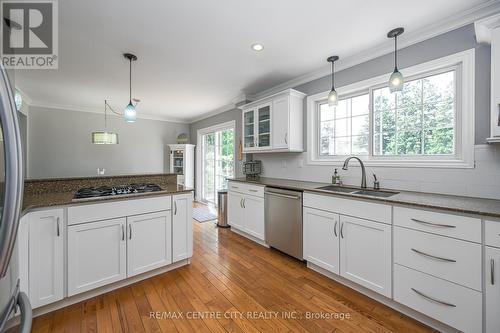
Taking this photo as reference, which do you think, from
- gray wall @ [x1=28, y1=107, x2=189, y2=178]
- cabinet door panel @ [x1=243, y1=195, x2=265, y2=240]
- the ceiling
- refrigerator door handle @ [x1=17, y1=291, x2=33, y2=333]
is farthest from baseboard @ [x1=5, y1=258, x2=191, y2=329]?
gray wall @ [x1=28, y1=107, x2=189, y2=178]

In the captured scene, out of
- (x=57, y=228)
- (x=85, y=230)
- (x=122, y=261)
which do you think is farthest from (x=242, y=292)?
(x=57, y=228)

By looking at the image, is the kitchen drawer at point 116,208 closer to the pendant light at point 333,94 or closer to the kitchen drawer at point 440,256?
the pendant light at point 333,94

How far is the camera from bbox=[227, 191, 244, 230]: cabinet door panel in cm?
334

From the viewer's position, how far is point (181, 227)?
7.79ft

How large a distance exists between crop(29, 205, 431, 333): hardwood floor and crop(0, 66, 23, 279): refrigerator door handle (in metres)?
1.39

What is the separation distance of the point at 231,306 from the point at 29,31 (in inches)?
121

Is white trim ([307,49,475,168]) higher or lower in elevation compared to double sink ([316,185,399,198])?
higher

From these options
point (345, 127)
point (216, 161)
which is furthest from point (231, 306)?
point (216, 161)

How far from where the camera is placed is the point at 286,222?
2604 millimetres

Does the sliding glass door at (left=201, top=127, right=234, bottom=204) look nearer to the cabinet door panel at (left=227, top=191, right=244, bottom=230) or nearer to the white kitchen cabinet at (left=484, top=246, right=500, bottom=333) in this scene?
the cabinet door panel at (left=227, top=191, right=244, bottom=230)

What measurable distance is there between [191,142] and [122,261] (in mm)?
4823

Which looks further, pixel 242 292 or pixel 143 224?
pixel 143 224

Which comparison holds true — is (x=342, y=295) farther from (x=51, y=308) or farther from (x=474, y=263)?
(x=51, y=308)

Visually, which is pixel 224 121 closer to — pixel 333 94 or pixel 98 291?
pixel 333 94
